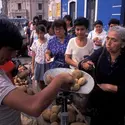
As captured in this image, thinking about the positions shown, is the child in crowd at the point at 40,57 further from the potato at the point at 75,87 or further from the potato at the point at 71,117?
the potato at the point at 75,87

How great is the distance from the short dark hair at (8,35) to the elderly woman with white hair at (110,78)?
110 centimetres

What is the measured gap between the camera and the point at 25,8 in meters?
53.6

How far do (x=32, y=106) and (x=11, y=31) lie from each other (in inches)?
13.2

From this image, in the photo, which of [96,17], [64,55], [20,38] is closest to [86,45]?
[64,55]

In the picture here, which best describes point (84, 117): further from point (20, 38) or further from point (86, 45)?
point (20, 38)

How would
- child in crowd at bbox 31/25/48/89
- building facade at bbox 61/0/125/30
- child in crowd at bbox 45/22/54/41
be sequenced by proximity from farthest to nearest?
building facade at bbox 61/0/125/30 → child in crowd at bbox 45/22/54/41 → child in crowd at bbox 31/25/48/89

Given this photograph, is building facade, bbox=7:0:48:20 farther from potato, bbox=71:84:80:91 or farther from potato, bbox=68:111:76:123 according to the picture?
potato, bbox=71:84:80:91

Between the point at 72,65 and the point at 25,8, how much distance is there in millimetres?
52967

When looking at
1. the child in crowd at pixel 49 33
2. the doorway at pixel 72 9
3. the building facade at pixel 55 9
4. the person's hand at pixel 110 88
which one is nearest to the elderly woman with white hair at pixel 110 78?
the person's hand at pixel 110 88

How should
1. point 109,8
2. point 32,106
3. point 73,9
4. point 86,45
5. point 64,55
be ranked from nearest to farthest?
point 32,106 → point 86,45 → point 64,55 → point 109,8 → point 73,9

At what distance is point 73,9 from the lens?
10.8 meters

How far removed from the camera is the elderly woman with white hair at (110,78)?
196 cm

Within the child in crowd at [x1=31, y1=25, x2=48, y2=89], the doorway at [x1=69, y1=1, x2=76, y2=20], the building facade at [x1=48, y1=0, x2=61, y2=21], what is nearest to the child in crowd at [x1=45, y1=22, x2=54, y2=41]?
the child in crowd at [x1=31, y1=25, x2=48, y2=89]

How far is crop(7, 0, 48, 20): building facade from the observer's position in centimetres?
5322
